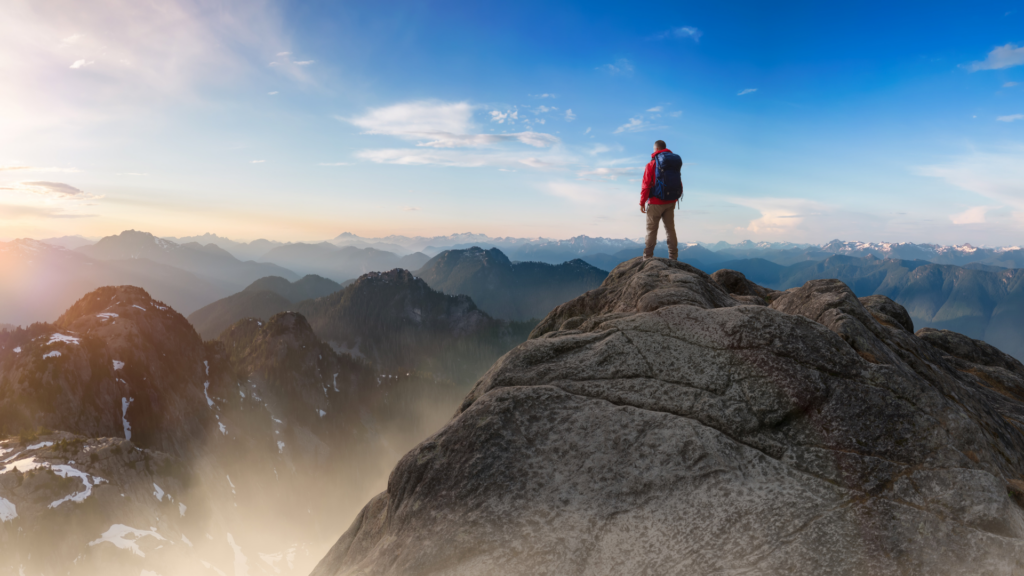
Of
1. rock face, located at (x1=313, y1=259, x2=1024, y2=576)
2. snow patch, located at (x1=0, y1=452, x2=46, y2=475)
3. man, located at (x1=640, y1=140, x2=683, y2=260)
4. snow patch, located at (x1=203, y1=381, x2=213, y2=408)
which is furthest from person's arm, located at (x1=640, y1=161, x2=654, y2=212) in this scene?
snow patch, located at (x1=203, y1=381, x2=213, y2=408)

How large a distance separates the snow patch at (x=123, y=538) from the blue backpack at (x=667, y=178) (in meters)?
89.7

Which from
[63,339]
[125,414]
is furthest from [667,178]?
[63,339]

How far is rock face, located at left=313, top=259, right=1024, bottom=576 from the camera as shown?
8.25 meters

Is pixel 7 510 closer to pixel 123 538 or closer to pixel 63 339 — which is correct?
pixel 123 538

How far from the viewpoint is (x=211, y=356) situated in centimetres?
14238

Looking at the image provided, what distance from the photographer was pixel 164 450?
10362cm

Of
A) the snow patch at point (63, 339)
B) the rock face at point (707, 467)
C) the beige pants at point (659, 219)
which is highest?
the beige pants at point (659, 219)

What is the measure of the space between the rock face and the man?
10668 millimetres

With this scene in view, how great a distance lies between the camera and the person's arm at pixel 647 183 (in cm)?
2294

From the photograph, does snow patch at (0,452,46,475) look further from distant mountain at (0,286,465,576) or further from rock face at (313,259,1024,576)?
rock face at (313,259,1024,576)

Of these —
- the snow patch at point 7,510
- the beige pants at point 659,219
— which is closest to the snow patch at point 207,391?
the snow patch at point 7,510

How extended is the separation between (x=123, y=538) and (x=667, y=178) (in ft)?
302

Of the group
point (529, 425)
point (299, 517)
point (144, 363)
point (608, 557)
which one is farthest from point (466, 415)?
point (299, 517)

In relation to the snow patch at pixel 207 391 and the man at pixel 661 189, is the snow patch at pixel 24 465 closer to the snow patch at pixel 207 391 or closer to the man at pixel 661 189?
the snow patch at pixel 207 391
